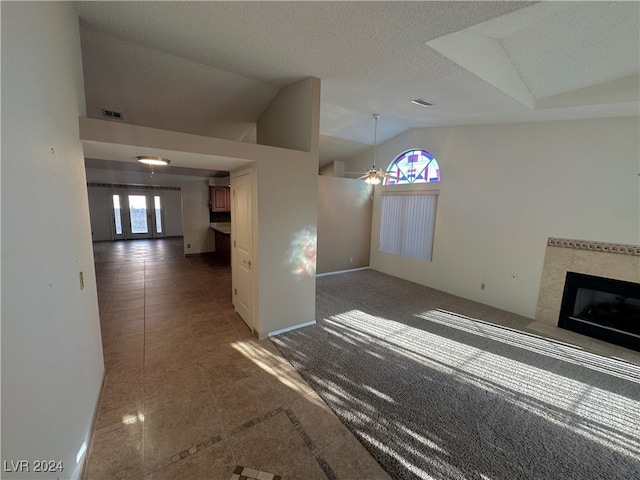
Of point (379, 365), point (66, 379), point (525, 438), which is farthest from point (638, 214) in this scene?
point (66, 379)

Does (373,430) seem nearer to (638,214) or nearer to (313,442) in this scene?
(313,442)

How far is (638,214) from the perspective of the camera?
3.01m

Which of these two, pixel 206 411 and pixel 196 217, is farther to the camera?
pixel 196 217

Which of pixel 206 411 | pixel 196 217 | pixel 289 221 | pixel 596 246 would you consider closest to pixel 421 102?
pixel 289 221

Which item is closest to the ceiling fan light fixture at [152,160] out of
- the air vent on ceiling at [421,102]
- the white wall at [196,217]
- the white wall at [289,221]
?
the white wall at [289,221]

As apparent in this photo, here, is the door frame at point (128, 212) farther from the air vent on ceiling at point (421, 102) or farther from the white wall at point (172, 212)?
the air vent on ceiling at point (421, 102)

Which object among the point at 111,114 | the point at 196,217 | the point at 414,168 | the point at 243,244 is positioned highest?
the point at 111,114

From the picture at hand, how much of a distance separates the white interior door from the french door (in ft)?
29.5

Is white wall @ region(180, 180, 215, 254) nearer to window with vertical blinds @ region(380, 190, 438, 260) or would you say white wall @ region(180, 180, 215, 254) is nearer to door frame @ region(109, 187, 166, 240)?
door frame @ region(109, 187, 166, 240)

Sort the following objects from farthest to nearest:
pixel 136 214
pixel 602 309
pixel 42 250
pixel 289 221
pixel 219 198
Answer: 1. pixel 136 214
2. pixel 219 198
3. pixel 602 309
4. pixel 289 221
5. pixel 42 250

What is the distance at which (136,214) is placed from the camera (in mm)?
10406

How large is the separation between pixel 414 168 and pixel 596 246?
10.4 feet

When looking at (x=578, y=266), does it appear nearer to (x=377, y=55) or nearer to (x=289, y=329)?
(x=377, y=55)

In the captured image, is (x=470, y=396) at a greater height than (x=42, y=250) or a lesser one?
lesser
